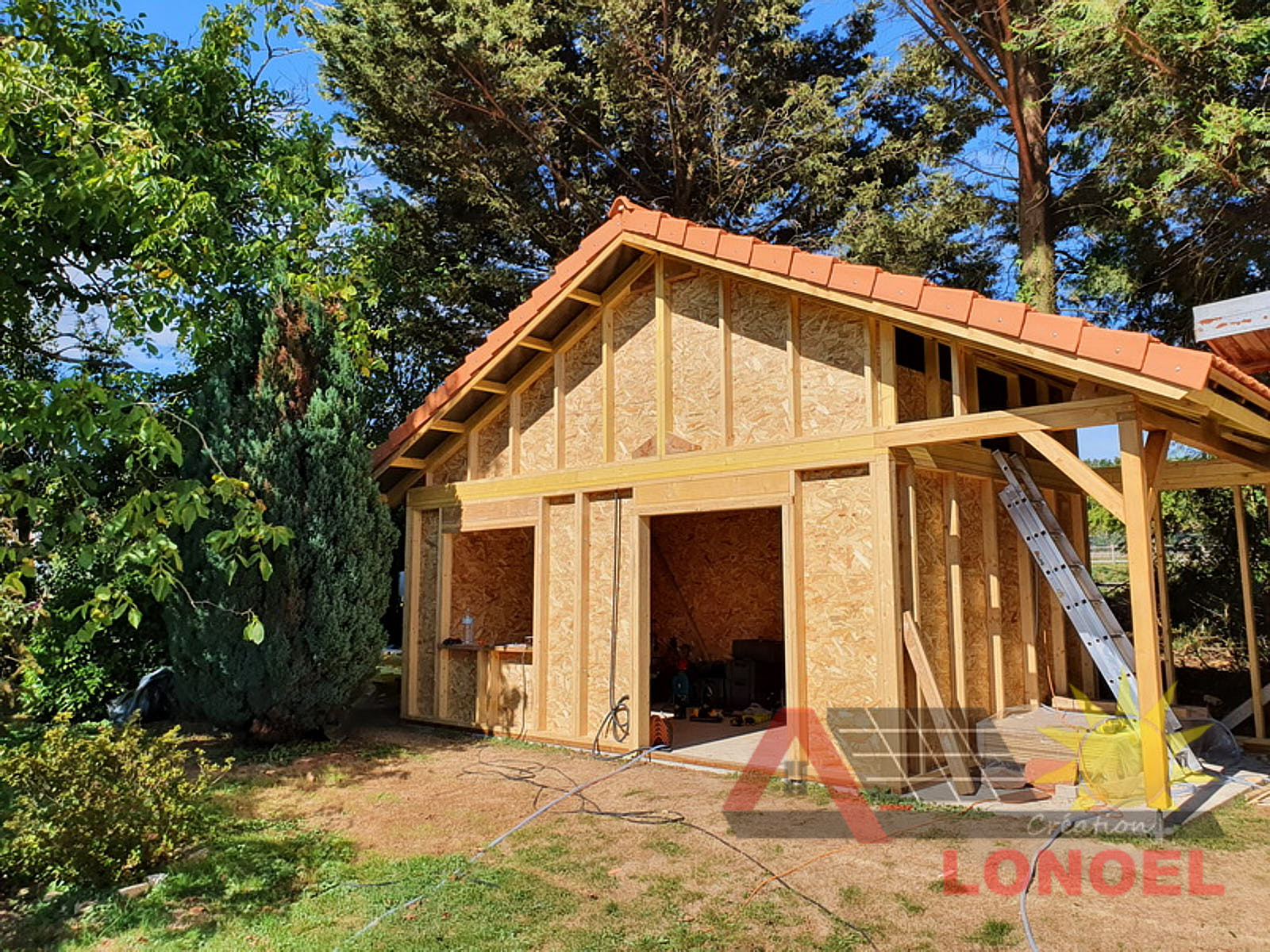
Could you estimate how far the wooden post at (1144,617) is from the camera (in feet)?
19.0

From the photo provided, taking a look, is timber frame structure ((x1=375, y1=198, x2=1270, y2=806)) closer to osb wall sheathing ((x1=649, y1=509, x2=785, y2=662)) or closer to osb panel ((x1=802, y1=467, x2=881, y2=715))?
osb panel ((x1=802, y1=467, x2=881, y2=715))

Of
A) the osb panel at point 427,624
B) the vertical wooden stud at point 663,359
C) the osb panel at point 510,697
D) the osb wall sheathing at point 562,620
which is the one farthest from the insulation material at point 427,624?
the vertical wooden stud at point 663,359

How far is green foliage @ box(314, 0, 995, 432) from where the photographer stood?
15.5m

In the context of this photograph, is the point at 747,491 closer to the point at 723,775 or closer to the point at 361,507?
the point at 723,775

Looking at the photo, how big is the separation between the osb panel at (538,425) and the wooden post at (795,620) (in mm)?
3107

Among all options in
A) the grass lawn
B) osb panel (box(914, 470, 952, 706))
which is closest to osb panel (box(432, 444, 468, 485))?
the grass lawn

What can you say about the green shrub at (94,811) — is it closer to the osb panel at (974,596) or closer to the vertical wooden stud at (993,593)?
the osb panel at (974,596)

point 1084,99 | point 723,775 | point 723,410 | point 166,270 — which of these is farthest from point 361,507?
point 1084,99

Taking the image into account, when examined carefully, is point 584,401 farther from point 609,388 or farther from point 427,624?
point 427,624

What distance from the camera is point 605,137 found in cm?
1767

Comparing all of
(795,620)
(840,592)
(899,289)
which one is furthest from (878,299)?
(795,620)

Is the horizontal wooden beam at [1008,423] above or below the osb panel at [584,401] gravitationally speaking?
below

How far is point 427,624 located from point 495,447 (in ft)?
7.93

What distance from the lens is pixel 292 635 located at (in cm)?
891
